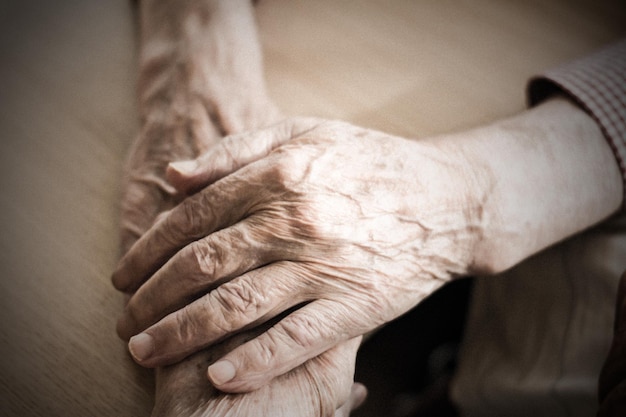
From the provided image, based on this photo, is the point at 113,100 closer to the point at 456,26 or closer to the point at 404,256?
the point at 404,256

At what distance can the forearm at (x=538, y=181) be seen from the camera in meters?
0.73

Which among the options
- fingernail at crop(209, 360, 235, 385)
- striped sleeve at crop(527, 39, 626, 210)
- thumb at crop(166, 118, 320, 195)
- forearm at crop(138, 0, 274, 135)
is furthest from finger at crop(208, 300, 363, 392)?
striped sleeve at crop(527, 39, 626, 210)

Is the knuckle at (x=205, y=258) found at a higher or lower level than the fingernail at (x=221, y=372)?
higher

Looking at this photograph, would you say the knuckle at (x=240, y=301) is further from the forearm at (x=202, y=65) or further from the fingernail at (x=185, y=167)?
the forearm at (x=202, y=65)

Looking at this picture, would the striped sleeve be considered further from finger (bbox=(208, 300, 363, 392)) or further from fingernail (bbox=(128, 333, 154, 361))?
fingernail (bbox=(128, 333, 154, 361))

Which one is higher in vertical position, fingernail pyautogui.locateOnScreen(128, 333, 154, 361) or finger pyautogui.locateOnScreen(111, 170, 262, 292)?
finger pyautogui.locateOnScreen(111, 170, 262, 292)

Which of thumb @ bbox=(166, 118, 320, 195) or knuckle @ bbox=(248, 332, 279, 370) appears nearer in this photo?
knuckle @ bbox=(248, 332, 279, 370)

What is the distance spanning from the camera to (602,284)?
2.48 ft

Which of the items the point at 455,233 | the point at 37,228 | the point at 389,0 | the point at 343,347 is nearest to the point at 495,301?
the point at 455,233

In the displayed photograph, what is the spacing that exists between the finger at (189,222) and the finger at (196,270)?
0.12 feet

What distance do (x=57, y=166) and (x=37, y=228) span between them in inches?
4.7

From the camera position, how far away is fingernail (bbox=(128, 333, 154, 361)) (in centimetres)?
54

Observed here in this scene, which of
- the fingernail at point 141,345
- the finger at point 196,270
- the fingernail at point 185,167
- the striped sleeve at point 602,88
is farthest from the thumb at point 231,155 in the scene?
the striped sleeve at point 602,88

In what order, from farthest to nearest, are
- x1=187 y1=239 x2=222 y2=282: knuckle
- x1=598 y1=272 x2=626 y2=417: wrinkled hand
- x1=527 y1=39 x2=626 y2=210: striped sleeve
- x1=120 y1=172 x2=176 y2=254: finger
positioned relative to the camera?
x1=527 y1=39 x2=626 y2=210: striped sleeve
x1=120 y1=172 x2=176 y2=254: finger
x1=187 y1=239 x2=222 y2=282: knuckle
x1=598 y1=272 x2=626 y2=417: wrinkled hand
